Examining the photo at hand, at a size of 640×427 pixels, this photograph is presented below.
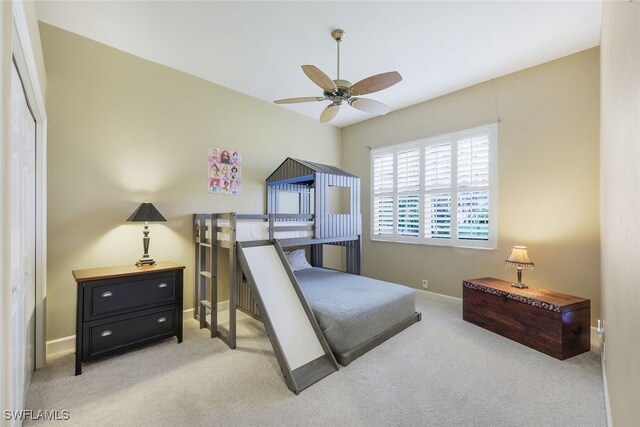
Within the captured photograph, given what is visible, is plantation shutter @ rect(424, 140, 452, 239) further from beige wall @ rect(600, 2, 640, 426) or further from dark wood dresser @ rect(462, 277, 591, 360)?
beige wall @ rect(600, 2, 640, 426)

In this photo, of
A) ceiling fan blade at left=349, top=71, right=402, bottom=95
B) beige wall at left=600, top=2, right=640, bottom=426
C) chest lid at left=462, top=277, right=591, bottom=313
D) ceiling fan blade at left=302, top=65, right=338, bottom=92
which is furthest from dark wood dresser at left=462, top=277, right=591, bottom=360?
ceiling fan blade at left=302, top=65, right=338, bottom=92

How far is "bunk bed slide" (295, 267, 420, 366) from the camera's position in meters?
2.42

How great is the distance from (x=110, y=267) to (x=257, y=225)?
146 centimetres

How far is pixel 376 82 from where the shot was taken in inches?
88.8

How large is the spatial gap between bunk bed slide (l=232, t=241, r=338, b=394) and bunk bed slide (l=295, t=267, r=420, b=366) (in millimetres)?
117

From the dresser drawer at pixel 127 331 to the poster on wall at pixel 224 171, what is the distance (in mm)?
1619

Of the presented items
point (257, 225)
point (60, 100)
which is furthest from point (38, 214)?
point (257, 225)

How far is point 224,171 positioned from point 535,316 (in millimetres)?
3818

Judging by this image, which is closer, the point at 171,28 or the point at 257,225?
the point at 171,28

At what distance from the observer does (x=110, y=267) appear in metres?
2.68

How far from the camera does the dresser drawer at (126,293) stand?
2254mm

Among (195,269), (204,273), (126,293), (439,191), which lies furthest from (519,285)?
(126,293)

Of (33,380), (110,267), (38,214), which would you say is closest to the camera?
(33,380)

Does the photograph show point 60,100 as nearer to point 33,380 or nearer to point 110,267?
point 110,267
